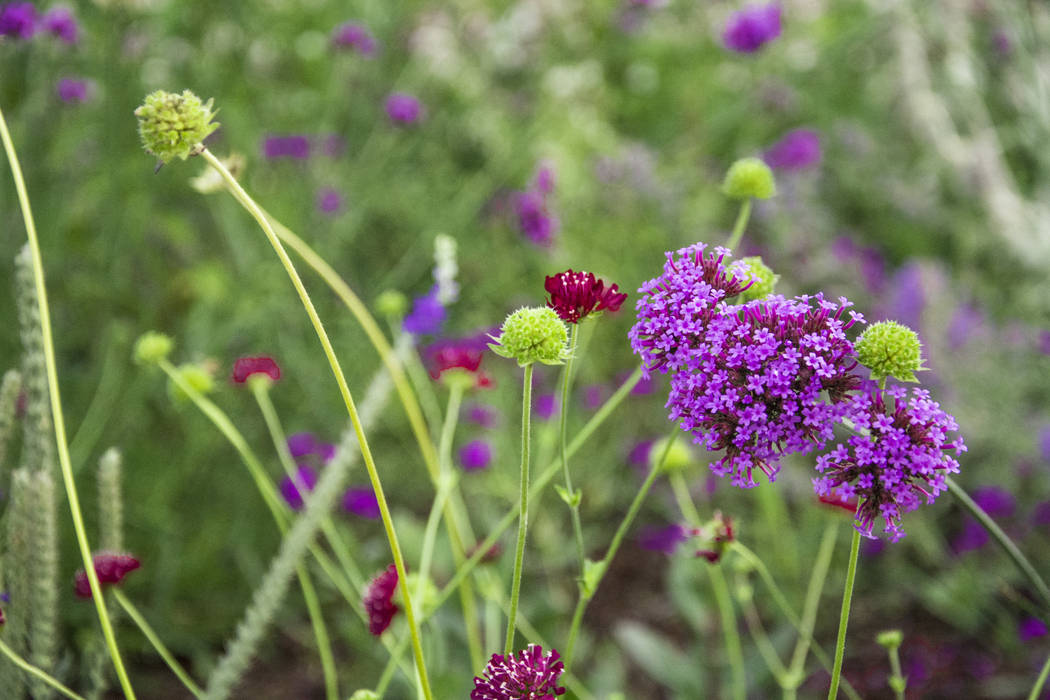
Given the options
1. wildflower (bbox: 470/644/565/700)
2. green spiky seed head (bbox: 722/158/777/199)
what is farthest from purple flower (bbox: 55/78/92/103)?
wildflower (bbox: 470/644/565/700)

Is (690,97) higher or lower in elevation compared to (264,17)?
higher

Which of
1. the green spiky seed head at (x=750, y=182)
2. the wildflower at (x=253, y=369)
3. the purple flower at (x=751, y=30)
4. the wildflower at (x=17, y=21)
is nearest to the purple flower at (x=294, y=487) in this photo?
the wildflower at (x=253, y=369)

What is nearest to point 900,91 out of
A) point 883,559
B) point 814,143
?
point 814,143

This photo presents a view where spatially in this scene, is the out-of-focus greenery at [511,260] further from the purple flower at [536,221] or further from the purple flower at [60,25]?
the purple flower at [536,221]

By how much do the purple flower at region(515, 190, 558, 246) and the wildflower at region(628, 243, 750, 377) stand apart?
1.46 meters

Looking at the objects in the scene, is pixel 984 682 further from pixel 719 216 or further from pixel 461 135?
pixel 461 135

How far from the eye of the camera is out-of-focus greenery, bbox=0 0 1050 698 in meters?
2.09

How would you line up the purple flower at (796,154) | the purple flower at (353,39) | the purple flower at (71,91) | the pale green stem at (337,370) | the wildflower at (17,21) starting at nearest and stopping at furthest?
1. the pale green stem at (337,370)
2. the wildflower at (17,21)
3. the purple flower at (71,91)
4. the purple flower at (353,39)
5. the purple flower at (796,154)

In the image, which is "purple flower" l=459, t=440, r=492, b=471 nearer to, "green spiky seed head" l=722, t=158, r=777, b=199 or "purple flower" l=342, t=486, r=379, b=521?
"purple flower" l=342, t=486, r=379, b=521

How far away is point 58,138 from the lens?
2.52 meters

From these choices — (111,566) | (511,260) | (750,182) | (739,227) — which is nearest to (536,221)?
(511,260)

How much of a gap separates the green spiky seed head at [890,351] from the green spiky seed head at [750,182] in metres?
0.46

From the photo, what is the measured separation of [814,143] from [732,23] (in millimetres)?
857

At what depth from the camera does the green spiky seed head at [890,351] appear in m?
0.77
